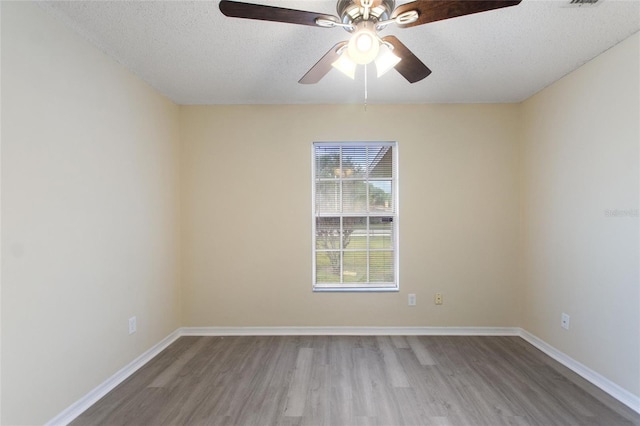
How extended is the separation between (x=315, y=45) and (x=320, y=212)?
1681 millimetres

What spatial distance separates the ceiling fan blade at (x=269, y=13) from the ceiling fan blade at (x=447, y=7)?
1.14 feet

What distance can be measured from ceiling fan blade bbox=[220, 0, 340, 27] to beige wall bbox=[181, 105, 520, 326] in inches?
71.1

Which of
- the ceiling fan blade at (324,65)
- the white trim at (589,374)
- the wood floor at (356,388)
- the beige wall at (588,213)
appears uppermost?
the ceiling fan blade at (324,65)

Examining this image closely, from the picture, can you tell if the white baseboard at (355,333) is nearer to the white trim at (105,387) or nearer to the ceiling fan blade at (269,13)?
the white trim at (105,387)

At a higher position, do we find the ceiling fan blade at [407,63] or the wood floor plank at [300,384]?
the ceiling fan blade at [407,63]

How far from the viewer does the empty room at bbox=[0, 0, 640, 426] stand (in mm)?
1677

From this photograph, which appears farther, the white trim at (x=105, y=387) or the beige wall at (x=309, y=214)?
the beige wall at (x=309, y=214)

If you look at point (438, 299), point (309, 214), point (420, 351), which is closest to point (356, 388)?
point (420, 351)

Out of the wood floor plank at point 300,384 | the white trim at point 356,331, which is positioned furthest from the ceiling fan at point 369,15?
the white trim at point 356,331

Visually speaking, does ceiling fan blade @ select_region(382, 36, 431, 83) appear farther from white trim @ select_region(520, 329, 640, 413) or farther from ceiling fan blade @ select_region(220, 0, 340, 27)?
white trim @ select_region(520, 329, 640, 413)

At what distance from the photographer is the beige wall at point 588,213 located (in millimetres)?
1983

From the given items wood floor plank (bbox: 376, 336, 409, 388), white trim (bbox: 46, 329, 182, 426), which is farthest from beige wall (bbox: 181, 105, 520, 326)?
white trim (bbox: 46, 329, 182, 426)

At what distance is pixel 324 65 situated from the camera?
1729 millimetres

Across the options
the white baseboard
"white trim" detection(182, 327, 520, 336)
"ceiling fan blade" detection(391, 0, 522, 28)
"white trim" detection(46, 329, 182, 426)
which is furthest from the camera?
"white trim" detection(182, 327, 520, 336)
